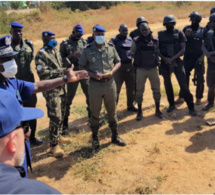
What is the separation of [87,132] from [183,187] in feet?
8.42

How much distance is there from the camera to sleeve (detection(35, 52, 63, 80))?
157 inches

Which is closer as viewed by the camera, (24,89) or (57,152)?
(24,89)

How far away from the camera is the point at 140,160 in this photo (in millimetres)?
4066

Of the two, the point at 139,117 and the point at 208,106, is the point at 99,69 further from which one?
the point at 208,106

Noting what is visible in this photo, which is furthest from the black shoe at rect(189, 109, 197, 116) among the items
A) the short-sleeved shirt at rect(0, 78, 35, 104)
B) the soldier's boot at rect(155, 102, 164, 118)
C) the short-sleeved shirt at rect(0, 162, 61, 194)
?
the short-sleeved shirt at rect(0, 162, 61, 194)

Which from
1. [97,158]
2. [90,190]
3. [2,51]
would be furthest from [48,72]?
[90,190]

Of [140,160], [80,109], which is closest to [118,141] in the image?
[140,160]

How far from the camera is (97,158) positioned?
423cm

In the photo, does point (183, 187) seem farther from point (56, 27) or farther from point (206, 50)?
point (56, 27)

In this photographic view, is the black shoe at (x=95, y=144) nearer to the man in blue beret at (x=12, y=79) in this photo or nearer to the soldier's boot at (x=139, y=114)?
the soldier's boot at (x=139, y=114)

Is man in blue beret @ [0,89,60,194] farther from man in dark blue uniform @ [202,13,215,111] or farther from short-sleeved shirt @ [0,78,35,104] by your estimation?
man in dark blue uniform @ [202,13,215,111]

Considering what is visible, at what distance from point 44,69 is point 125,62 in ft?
7.66

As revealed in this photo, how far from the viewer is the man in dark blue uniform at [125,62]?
5.56 m

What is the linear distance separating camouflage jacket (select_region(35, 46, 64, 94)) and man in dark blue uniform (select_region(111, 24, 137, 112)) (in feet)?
6.26
